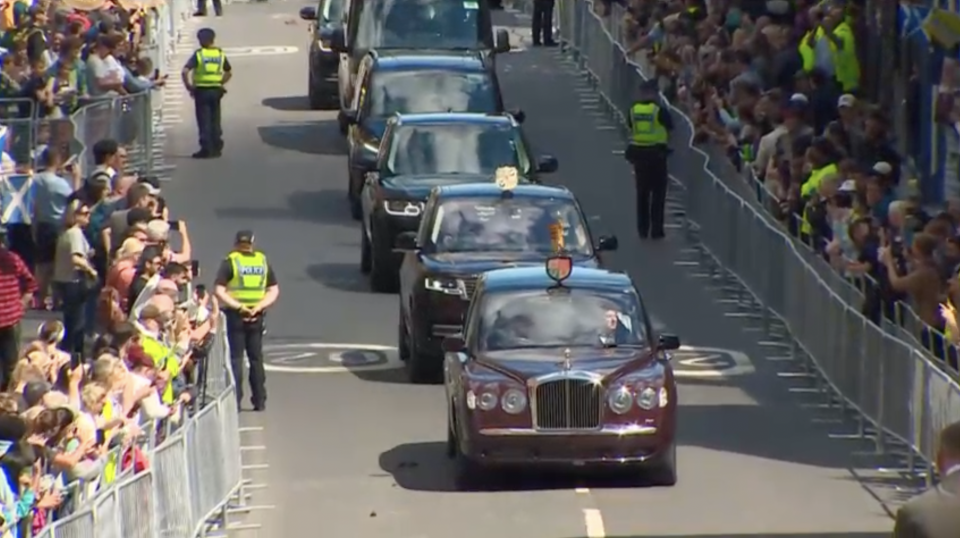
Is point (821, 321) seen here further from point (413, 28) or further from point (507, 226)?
point (413, 28)

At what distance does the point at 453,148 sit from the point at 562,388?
376 inches

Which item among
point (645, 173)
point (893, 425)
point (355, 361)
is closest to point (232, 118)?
point (645, 173)

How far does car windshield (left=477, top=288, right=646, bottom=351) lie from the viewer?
63.1 ft

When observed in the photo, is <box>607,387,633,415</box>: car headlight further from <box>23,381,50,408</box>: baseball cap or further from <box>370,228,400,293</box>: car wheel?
<box>370,228,400,293</box>: car wheel

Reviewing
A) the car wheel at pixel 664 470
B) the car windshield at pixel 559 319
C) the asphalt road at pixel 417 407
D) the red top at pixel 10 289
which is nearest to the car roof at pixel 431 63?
the asphalt road at pixel 417 407

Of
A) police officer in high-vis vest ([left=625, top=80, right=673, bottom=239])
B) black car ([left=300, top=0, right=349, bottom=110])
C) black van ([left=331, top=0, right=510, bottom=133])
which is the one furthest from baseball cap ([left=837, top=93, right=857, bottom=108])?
black car ([left=300, top=0, right=349, bottom=110])

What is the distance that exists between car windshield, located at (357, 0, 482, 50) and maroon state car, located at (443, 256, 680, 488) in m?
16.2

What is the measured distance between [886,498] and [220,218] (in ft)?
48.5

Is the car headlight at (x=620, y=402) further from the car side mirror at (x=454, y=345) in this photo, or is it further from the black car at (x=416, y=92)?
the black car at (x=416, y=92)

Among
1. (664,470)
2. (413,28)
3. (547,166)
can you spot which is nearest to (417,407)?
(664,470)

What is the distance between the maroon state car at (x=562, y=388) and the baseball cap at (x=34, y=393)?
363cm

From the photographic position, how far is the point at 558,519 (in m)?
17.6

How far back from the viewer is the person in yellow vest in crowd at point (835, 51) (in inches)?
1201

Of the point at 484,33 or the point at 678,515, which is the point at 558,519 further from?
the point at 484,33
